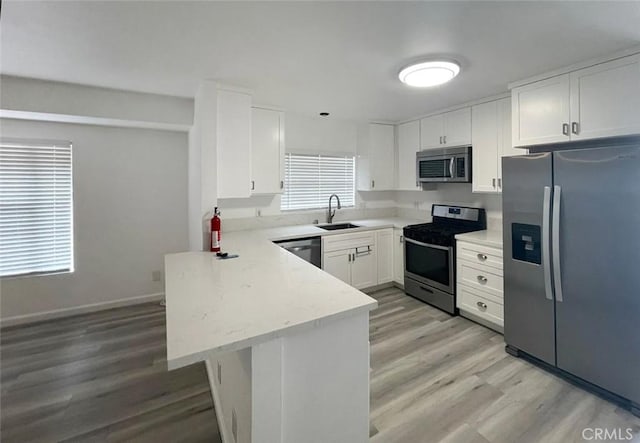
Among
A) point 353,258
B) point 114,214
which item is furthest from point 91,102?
point 353,258

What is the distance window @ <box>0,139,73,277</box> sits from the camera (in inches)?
121

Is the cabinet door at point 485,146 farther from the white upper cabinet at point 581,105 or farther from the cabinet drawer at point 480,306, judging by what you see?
the cabinet drawer at point 480,306

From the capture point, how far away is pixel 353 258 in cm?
374

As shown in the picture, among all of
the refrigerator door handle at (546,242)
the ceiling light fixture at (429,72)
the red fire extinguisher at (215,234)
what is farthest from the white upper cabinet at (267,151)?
the refrigerator door handle at (546,242)

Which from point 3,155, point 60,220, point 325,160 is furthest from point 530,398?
point 3,155

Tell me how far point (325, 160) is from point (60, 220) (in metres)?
3.19

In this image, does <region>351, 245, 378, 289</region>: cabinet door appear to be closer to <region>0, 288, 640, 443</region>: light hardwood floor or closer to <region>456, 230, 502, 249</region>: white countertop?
<region>0, 288, 640, 443</region>: light hardwood floor

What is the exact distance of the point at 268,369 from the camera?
45.9 inches

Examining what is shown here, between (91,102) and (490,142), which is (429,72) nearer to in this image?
(490,142)

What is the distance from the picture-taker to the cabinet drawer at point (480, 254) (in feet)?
9.32

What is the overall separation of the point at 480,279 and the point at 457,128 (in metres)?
1.73

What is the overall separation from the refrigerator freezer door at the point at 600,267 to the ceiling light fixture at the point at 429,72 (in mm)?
971

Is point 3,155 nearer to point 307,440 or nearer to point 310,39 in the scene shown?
point 310,39

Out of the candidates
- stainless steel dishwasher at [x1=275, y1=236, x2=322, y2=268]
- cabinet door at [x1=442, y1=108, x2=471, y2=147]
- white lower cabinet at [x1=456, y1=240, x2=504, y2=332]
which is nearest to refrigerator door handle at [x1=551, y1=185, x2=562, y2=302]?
white lower cabinet at [x1=456, y1=240, x2=504, y2=332]
